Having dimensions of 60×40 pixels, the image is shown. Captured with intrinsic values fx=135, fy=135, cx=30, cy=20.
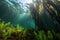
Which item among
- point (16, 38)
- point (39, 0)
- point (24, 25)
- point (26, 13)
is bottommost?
point (16, 38)

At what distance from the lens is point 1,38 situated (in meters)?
3.08

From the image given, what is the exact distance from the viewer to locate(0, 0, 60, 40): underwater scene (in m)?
3.27

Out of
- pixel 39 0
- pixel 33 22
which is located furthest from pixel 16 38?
pixel 39 0

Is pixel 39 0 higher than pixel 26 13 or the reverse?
higher

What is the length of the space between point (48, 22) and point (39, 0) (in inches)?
24.0

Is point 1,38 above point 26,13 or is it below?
below

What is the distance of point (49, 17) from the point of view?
11.1ft

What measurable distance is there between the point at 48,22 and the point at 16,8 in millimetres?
883

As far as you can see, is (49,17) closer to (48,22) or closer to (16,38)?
(48,22)

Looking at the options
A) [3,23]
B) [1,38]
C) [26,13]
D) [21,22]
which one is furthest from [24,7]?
[1,38]

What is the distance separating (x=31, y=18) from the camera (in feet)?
11.4

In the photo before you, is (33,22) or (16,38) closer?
(16,38)

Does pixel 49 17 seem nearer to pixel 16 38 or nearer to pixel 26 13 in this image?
pixel 26 13

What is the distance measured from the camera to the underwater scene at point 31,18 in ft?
10.7
